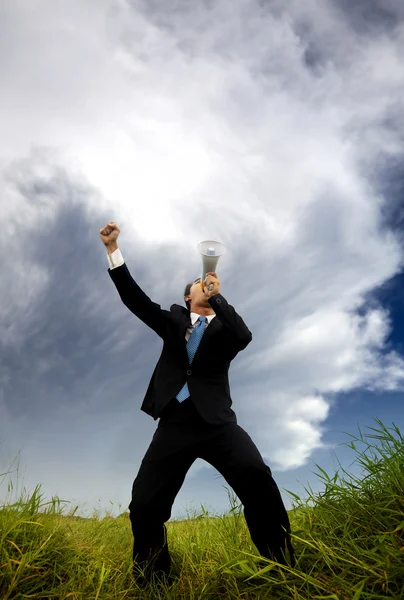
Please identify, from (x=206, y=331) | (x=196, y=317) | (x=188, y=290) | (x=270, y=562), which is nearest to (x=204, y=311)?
(x=196, y=317)

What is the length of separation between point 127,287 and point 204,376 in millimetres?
995

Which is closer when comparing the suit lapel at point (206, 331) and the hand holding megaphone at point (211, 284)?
the hand holding megaphone at point (211, 284)

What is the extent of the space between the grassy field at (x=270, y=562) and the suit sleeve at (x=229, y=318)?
119cm

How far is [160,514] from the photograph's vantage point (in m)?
3.99

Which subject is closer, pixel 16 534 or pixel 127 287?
pixel 16 534

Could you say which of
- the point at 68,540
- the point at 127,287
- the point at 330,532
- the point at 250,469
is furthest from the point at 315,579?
the point at 127,287

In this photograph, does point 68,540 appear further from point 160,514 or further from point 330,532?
point 330,532

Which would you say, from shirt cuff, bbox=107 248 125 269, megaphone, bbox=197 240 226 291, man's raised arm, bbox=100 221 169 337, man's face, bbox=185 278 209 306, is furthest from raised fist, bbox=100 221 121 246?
man's face, bbox=185 278 209 306

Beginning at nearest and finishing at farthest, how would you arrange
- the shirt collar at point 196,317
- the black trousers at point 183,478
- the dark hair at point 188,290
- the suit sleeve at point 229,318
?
the black trousers at point 183,478, the suit sleeve at point 229,318, the shirt collar at point 196,317, the dark hair at point 188,290

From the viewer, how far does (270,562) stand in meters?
3.42

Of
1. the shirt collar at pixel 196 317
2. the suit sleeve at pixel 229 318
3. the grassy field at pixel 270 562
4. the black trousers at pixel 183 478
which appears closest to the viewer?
the grassy field at pixel 270 562

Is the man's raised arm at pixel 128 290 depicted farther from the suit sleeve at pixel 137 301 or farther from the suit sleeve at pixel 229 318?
the suit sleeve at pixel 229 318

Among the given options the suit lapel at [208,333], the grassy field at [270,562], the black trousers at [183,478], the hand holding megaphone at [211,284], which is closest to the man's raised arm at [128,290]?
the suit lapel at [208,333]

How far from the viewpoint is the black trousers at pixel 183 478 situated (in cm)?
372
